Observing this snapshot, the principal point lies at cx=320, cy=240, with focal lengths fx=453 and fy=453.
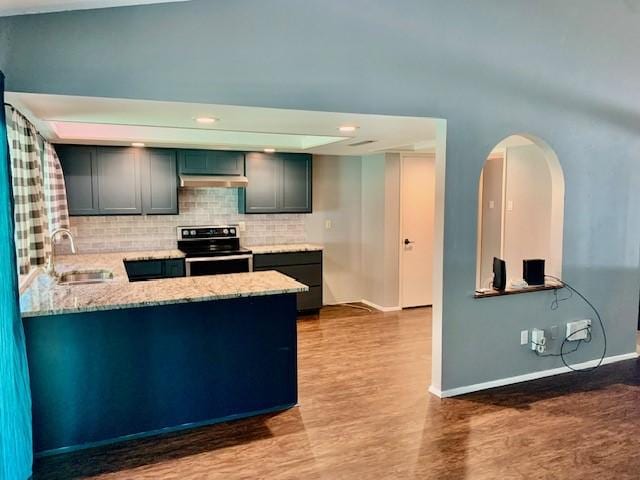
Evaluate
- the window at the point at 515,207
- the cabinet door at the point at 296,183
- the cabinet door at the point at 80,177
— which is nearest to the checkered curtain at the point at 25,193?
the cabinet door at the point at 80,177

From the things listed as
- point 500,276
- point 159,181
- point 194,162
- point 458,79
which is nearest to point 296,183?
point 194,162

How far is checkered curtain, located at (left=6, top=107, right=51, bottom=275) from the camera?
2.93m

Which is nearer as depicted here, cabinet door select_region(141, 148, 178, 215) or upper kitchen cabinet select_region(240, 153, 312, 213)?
cabinet door select_region(141, 148, 178, 215)

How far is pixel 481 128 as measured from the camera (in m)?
3.52

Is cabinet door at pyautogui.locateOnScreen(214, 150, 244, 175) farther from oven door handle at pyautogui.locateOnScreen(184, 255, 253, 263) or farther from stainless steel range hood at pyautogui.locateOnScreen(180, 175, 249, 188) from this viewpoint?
oven door handle at pyautogui.locateOnScreen(184, 255, 253, 263)

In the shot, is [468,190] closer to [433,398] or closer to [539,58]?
[539,58]

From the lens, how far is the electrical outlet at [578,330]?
4.02 metres

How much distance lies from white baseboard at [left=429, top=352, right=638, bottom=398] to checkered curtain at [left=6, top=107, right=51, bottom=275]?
3.17 meters

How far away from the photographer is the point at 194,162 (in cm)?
534

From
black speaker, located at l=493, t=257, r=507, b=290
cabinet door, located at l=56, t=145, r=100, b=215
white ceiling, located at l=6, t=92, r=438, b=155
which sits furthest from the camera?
cabinet door, located at l=56, t=145, r=100, b=215

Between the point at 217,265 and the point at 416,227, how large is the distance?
2.75m

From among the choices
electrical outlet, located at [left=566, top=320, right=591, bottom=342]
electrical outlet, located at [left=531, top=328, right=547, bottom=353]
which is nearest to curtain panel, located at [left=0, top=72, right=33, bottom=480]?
electrical outlet, located at [left=531, top=328, right=547, bottom=353]

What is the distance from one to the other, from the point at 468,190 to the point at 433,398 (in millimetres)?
1637

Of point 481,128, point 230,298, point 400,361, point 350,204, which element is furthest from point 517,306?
point 350,204
